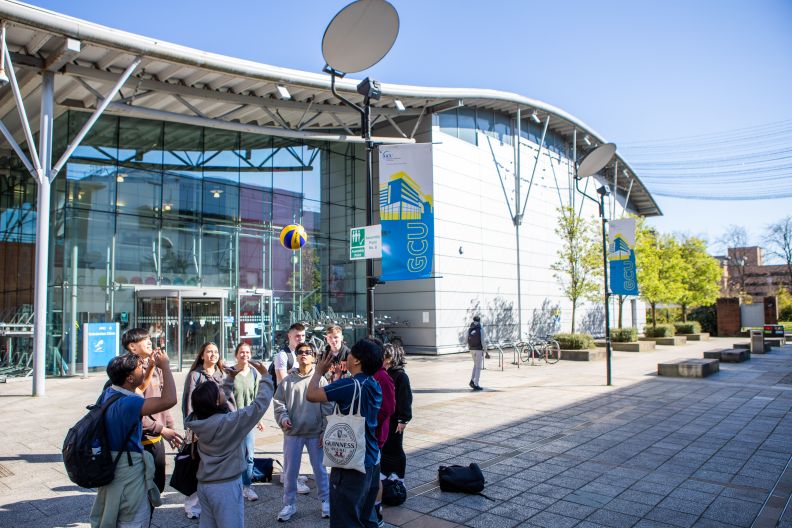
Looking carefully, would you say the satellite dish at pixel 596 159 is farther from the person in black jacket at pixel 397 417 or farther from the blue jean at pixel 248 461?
the blue jean at pixel 248 461

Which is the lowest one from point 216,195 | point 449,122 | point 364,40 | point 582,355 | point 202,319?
point 582,355

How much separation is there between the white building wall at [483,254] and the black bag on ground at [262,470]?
52.0 ft

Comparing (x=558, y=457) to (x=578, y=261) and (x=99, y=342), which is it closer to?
(x=99, y=342)

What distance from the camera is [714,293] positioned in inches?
1515

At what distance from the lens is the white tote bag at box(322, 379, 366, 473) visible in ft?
12.2

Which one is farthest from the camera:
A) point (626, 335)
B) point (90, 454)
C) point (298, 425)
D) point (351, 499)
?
point (626, 335)

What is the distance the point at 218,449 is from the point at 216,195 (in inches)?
718

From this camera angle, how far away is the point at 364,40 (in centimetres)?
618

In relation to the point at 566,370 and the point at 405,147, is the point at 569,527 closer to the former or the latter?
the point at 405,147

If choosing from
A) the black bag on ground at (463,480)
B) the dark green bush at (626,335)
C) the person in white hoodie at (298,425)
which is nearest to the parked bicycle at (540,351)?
the dark green bush at (626,335)

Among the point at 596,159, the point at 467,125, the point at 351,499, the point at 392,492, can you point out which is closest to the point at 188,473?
the point at 351,499

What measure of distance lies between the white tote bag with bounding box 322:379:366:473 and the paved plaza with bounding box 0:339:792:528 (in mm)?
1589

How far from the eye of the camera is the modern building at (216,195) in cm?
1467

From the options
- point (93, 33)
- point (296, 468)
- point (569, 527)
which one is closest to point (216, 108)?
point (93, 33)
